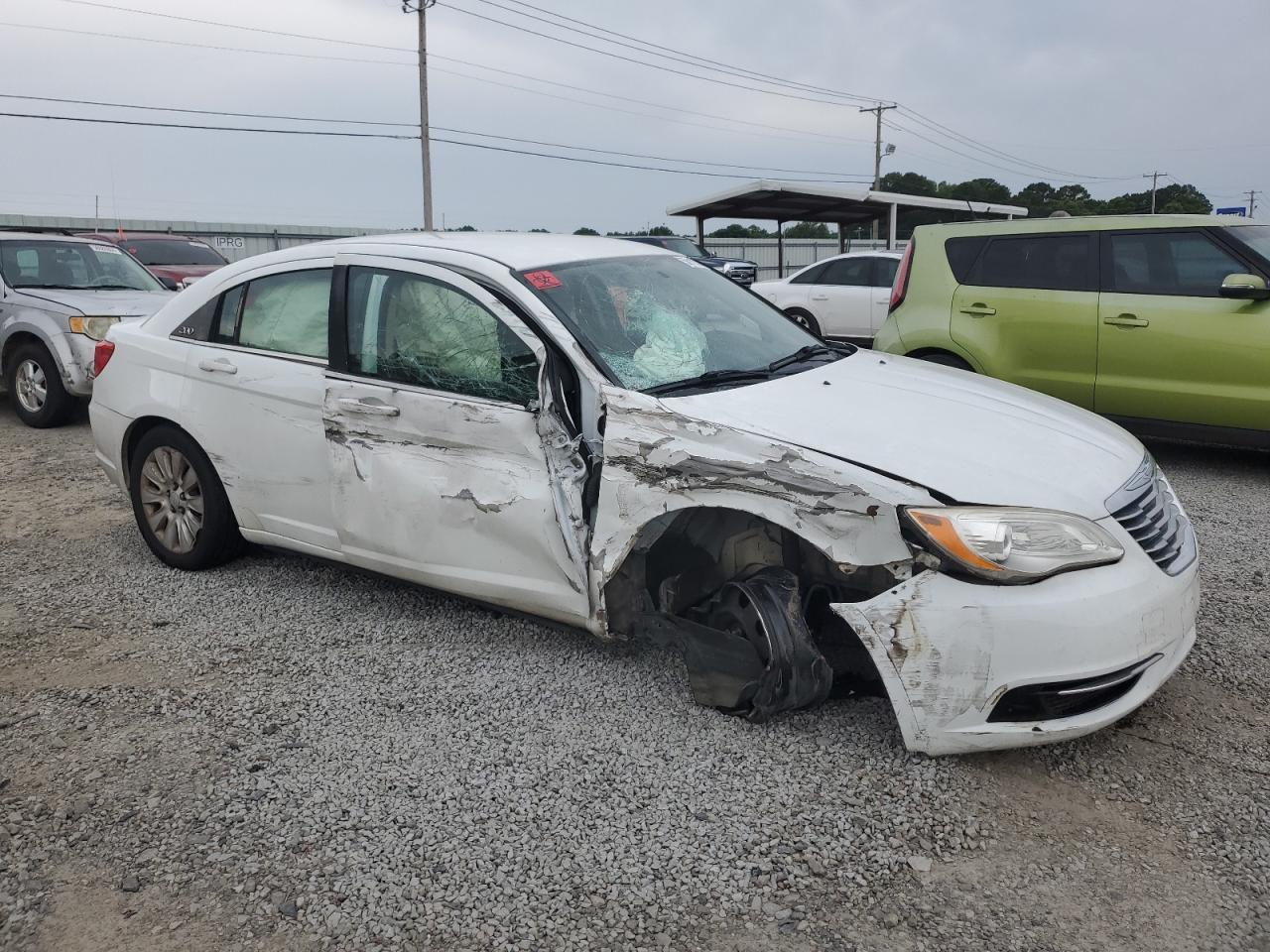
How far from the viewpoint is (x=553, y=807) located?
2.83 meters

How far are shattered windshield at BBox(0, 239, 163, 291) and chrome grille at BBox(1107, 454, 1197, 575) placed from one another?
9169 millimetres

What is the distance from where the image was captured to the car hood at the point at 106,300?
8625 millimetres

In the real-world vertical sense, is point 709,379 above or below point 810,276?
below

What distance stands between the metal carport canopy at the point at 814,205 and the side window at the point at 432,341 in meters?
15.3

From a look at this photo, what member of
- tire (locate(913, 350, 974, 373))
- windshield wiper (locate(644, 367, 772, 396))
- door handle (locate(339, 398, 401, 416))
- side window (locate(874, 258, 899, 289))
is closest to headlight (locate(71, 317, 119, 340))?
door handle (locate(339, 398, 401, 416))

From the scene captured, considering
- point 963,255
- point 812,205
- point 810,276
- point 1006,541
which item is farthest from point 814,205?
point 1006,541

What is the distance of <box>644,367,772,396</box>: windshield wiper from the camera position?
3.39 meters

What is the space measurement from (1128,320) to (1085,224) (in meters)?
0.76

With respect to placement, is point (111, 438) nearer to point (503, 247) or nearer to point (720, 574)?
point (503, 247)

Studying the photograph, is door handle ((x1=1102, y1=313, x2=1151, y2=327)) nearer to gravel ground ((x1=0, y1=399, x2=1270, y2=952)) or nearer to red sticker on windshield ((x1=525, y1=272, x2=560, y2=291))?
gravel ground ((x1=0, y1=399, x2=1270, y2=952))

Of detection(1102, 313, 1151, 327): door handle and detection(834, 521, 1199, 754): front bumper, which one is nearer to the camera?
detection(834, 521, 1199, 754): front bumper

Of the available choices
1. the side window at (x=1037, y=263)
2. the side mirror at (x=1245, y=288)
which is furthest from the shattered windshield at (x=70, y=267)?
the side mirror at (x=1245, y=288)

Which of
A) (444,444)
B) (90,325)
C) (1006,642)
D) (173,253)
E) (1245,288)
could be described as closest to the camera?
(1006,642)

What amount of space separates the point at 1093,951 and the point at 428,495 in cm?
247
